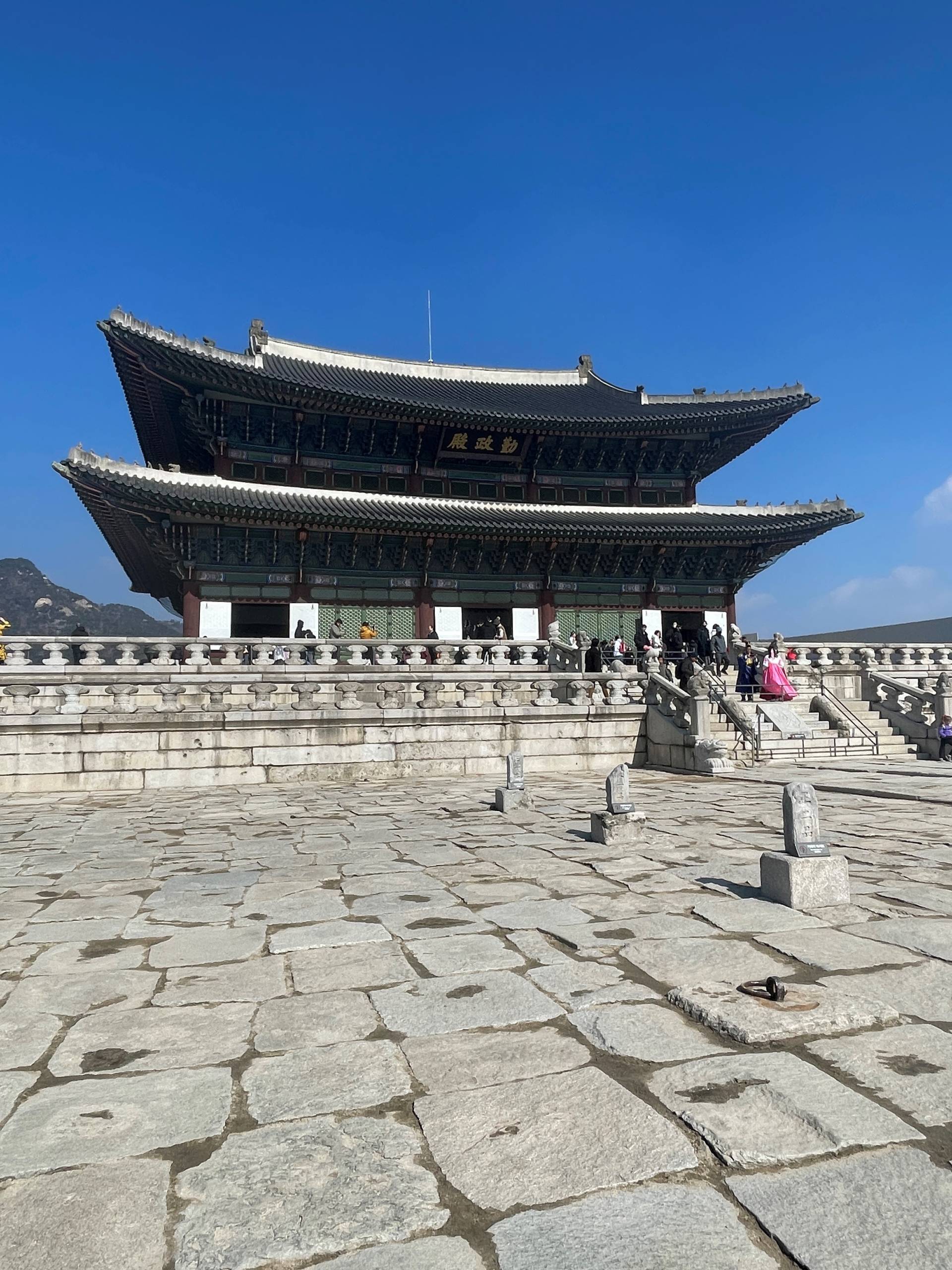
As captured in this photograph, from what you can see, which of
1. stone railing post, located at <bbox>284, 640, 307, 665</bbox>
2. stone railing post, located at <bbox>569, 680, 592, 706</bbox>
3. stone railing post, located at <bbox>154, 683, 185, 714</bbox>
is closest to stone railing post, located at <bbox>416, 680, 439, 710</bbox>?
stone railing post, located at <bbox>569, 680, 592, 706</bbox>

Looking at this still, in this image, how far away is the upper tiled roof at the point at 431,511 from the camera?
18.5 m

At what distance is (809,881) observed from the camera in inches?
177

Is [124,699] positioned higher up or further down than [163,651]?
further down

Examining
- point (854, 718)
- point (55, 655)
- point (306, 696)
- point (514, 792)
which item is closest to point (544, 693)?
point (306, 696)

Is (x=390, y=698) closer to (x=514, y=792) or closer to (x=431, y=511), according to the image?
(x=514, y=792)

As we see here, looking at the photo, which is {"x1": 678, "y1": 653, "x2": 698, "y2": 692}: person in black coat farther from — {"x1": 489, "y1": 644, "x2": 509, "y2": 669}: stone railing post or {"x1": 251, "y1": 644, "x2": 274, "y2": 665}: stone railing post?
{"x1": 251, "y1": 644, "x2": 274, "y2": 665}: stone railing post

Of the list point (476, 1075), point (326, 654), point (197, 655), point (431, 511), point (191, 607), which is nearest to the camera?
point (476, 1075)

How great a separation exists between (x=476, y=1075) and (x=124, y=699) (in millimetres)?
10916

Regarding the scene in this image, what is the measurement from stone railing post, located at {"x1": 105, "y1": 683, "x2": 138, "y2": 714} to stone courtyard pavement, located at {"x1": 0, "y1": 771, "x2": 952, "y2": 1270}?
21.9 feet

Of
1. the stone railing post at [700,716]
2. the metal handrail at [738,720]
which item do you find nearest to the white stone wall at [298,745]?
the stone railing post at [700,716]

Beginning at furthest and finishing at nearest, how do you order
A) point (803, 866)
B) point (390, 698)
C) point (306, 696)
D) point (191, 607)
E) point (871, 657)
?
1. point (191, 607)
2. point (871, 657)
3. point (390, 698)
4. point (306, 696)
5. point (803, 866)

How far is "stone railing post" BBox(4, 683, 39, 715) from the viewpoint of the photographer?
11250 millimetres

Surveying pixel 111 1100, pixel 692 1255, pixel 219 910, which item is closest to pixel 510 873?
pixel 219 910

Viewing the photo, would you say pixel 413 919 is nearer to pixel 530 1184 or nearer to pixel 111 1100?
pixel 111 1100
